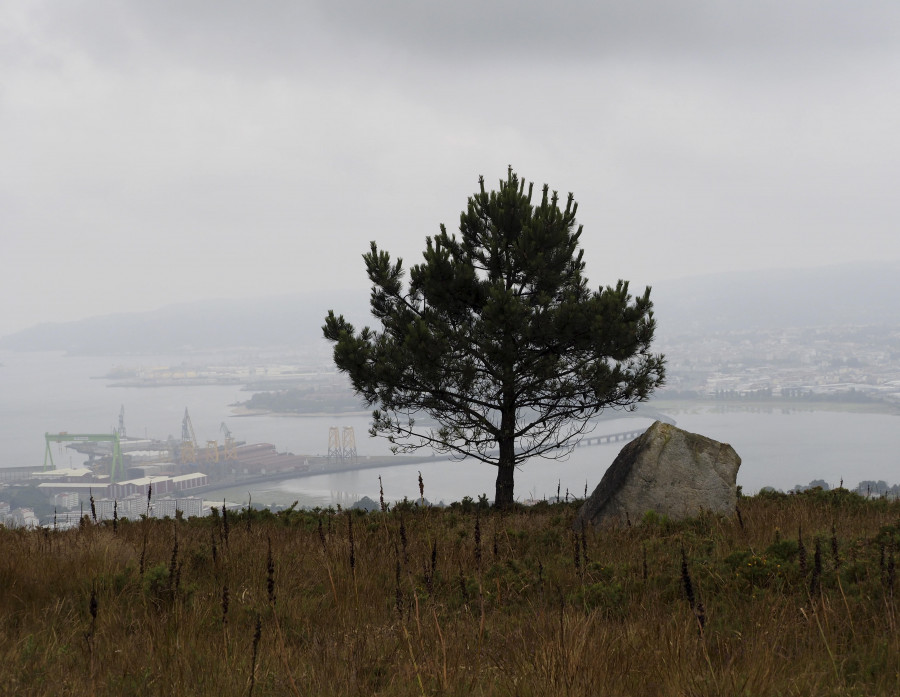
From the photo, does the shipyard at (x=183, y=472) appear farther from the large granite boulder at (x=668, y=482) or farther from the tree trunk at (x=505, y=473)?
the large granite boulder at (x=668, y=482)

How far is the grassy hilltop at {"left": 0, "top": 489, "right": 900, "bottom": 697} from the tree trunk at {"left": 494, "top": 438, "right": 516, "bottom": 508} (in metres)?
5.92

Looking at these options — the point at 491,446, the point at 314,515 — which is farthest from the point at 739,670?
the point at 491,446

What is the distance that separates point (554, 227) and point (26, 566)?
993cm

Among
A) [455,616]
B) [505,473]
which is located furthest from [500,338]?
[455,616]

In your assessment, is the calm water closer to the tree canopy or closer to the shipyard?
the shipyard

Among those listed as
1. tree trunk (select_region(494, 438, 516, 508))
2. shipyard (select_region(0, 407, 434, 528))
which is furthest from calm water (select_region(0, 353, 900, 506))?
tree trunk (select_region(494, 438, 516, 508))

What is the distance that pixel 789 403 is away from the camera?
191 meters

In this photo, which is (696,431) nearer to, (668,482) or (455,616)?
(668,482)

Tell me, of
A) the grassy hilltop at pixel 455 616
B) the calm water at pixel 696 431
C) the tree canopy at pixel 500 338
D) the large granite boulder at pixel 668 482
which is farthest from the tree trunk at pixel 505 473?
the calm water at pixel 696 431

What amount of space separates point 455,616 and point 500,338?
332 inches

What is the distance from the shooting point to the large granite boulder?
29.5 ft

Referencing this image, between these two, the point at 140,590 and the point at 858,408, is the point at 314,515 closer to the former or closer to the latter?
the point at 140,590

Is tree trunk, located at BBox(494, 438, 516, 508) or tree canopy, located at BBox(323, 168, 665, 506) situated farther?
tree trunk, located at BBox(494, 438, 516, 508)

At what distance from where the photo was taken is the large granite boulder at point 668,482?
29.5 feet
